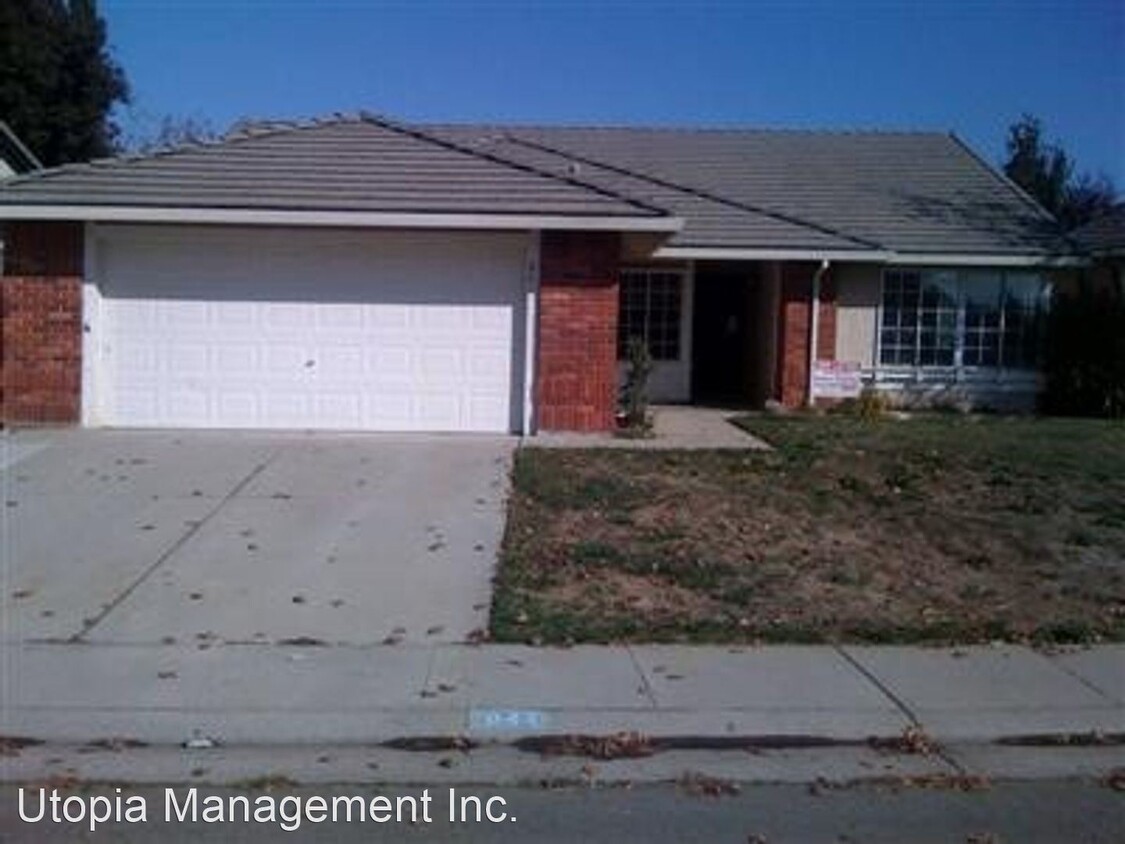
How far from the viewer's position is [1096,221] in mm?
27031

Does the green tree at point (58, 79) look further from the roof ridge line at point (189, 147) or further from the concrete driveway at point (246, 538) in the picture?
the concrete driveway at point (246, 538)

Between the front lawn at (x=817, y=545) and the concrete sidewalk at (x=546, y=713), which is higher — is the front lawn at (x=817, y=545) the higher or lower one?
the higher one

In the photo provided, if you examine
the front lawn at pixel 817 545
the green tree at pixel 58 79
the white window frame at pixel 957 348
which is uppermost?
the green tree at pixel 58 79

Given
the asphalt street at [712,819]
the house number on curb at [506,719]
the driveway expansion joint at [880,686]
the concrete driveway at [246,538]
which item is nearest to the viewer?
the asphalt street at [712,819]

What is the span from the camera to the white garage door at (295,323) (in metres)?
16.8

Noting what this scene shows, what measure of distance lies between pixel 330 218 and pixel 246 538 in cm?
599

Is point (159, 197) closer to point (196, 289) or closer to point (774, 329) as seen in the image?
point (196, 289)

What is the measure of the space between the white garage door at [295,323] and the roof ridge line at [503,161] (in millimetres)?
935

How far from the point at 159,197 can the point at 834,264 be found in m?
11.2

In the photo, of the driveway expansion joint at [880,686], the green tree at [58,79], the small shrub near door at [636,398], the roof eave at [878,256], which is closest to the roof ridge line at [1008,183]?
the roof eave at [878,256]

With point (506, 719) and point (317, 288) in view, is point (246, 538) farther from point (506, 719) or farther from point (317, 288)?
point (317, 288)

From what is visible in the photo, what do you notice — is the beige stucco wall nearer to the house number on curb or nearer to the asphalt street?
the house number on curb

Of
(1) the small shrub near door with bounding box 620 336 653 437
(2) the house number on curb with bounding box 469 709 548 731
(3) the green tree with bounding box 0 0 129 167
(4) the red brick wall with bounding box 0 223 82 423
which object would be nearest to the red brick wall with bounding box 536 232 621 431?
(1) the small shrub near door with bounding box 620 336 653 437

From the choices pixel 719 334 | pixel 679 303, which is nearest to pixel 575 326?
pixel 679 303
